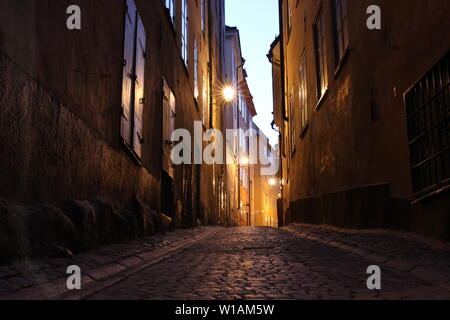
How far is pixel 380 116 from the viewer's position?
7.17 metres

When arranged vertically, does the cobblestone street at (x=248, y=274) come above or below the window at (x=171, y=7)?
below

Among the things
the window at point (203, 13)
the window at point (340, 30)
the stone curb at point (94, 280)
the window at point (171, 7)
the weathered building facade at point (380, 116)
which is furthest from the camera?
the window at point (203, 13)

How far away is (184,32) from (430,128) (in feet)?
35.1

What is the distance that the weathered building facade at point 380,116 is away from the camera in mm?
5449

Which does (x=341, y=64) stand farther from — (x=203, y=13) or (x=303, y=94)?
(x=203, y=13)

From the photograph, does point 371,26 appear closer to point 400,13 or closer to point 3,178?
point 400,13

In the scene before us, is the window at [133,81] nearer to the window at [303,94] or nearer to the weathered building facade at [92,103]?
the weathered building facade at [92,103]

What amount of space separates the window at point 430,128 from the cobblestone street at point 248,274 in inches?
28.8

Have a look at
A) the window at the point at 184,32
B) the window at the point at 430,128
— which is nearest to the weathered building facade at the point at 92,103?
the window at the point at 184,32

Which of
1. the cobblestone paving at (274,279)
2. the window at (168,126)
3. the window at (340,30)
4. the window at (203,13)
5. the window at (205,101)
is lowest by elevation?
the cobblestone paving at (274,279)

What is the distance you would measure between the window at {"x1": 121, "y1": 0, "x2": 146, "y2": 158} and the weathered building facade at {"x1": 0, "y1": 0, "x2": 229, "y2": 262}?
0.05ft

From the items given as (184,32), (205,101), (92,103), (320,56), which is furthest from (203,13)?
(92,103)
